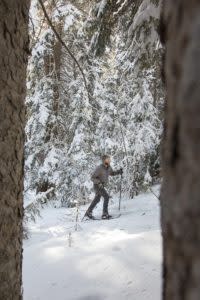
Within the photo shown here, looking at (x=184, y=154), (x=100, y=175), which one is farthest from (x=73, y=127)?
(x=184, y=154)

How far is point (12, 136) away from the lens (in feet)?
7.34

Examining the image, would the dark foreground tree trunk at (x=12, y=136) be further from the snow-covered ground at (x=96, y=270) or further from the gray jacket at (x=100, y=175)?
the gray jacket at (x=100, y=175)

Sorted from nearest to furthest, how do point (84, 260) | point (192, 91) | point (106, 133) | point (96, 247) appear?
1. point (192, 91)
2. point (84, 260)
3. point (96, 247)
4. point (106, 133)

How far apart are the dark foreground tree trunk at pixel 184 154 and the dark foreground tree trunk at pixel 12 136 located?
68.5 inches

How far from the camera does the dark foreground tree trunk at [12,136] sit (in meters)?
2.17

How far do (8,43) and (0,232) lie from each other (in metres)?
0.94

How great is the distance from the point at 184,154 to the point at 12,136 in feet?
6.09

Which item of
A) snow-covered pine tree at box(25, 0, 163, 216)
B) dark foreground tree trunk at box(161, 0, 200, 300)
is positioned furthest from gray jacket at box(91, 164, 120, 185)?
dark foreground tree trunk at box(161, 0, 200, 300)

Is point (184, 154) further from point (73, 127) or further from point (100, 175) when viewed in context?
point (73, 127)

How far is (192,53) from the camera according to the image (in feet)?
1.49

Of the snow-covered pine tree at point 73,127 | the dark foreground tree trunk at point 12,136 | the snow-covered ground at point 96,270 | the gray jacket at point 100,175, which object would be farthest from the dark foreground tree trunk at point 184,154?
the snow-covered pine tree at point 73,127

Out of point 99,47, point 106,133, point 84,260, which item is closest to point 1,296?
point 84,260

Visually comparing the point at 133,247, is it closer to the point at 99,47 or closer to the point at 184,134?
the point at 99,47

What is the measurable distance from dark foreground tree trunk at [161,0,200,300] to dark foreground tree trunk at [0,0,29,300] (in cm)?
174
